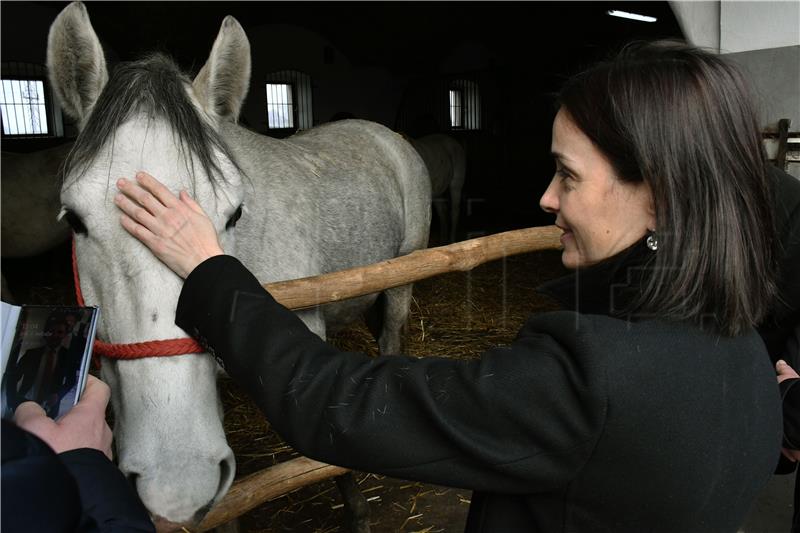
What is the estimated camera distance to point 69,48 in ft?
4.79

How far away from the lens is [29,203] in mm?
5379

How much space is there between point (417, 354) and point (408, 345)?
1.91 ft

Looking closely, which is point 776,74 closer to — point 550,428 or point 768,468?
point 768,468

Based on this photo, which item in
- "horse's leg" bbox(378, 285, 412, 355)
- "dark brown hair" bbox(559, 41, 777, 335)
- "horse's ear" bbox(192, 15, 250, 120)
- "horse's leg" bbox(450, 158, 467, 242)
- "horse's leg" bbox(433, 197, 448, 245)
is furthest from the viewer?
"horse's leg" bbox(450, 158, 467, 242)

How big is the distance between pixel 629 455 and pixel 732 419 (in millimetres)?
177

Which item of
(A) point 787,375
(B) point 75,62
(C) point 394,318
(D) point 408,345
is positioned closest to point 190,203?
(B) point 75,62

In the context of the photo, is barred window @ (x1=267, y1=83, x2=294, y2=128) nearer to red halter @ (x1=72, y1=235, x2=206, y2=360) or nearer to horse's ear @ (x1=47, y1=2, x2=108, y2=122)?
horse's ear @ (x1=47, y1=2, x2=108, y2=122)

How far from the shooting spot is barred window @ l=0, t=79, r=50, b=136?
9.48m

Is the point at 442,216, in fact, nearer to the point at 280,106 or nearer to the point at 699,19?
the point at 280,106

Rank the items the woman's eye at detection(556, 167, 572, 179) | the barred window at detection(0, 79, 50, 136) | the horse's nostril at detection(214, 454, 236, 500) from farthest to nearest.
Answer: the barred window at detection(0, 79, 50, 136)
the horse's nostril at detection(214, 454, 236, 500)
the woman's eye at detection(556, 167, 572, 179)

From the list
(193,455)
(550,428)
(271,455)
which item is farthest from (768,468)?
(271,455)

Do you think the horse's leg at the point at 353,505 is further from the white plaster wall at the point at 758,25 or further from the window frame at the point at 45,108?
the window frame at the point at 45,108

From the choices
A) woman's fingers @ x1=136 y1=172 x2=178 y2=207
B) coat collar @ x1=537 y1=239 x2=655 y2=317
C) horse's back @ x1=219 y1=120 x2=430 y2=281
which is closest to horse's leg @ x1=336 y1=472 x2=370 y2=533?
horse's back @ x1=219 y1=120 x2=430 y2=281

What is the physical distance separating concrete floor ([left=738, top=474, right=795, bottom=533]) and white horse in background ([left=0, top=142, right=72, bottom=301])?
5.49 meters
